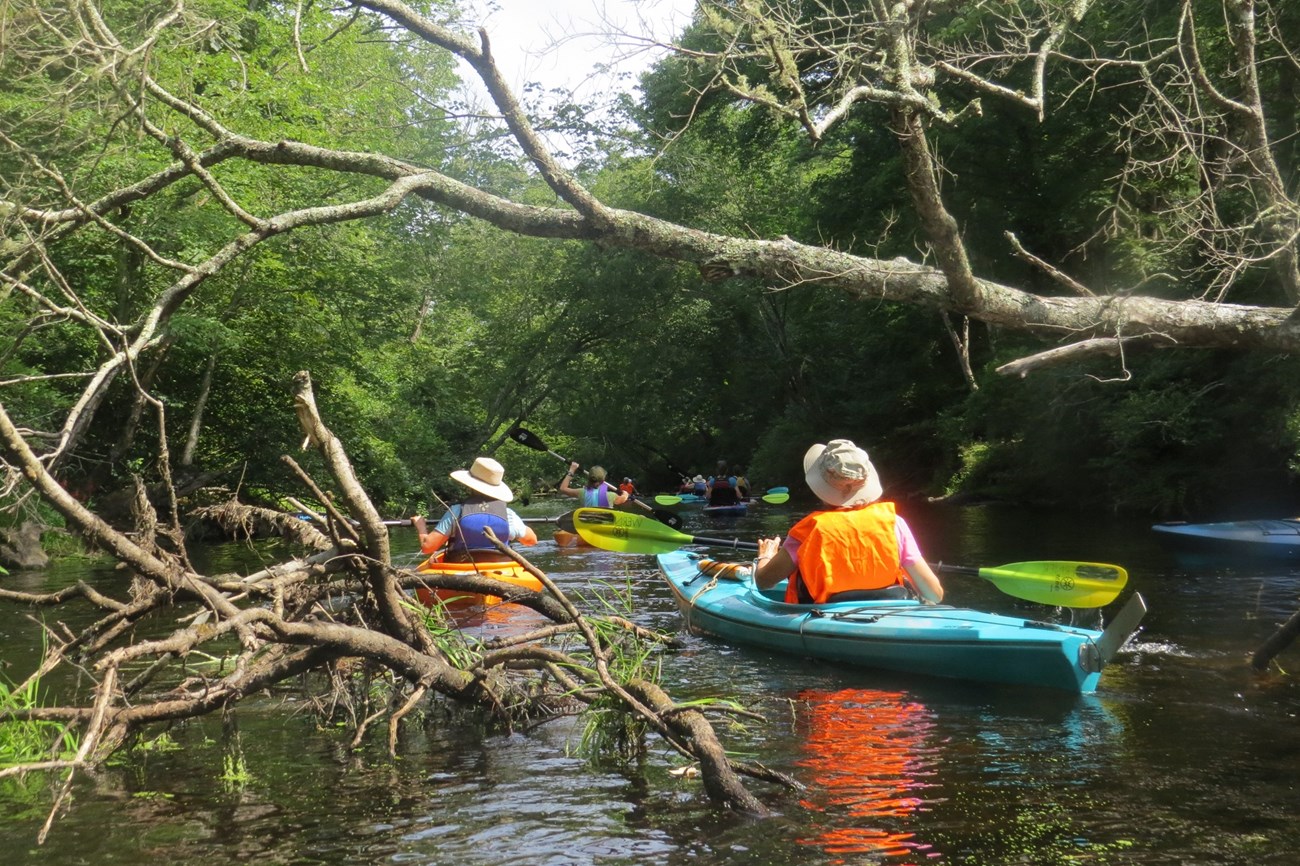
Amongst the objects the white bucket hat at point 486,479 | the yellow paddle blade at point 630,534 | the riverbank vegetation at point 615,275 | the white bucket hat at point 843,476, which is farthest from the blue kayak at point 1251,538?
the white bucket hat at point 486,479

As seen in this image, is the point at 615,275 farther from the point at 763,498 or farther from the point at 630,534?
the point at 630,534

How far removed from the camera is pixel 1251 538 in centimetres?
1281

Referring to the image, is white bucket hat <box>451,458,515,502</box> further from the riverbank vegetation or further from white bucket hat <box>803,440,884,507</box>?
white bucket hat <box>803,440,884,507</box>

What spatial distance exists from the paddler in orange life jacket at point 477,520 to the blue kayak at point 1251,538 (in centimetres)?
788

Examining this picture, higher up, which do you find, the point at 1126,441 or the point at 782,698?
the point at 1126,441

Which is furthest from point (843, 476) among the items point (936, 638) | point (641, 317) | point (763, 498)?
point (641, 317)

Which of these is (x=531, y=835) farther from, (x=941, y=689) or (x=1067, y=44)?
(x=1067, y=44)

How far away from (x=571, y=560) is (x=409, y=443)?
35.0ft

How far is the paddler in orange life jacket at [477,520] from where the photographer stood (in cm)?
912

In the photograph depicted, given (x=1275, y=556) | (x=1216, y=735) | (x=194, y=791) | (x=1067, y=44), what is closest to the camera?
(x=194, y=791)

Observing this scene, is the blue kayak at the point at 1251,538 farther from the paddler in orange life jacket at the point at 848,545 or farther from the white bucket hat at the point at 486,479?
the white bucket hat at the point at 486,479

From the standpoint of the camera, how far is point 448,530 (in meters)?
9.21

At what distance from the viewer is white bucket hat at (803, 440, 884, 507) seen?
670 centimetres

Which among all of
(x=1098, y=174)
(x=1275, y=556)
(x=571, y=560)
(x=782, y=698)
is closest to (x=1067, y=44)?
(x=1098, y=174)
